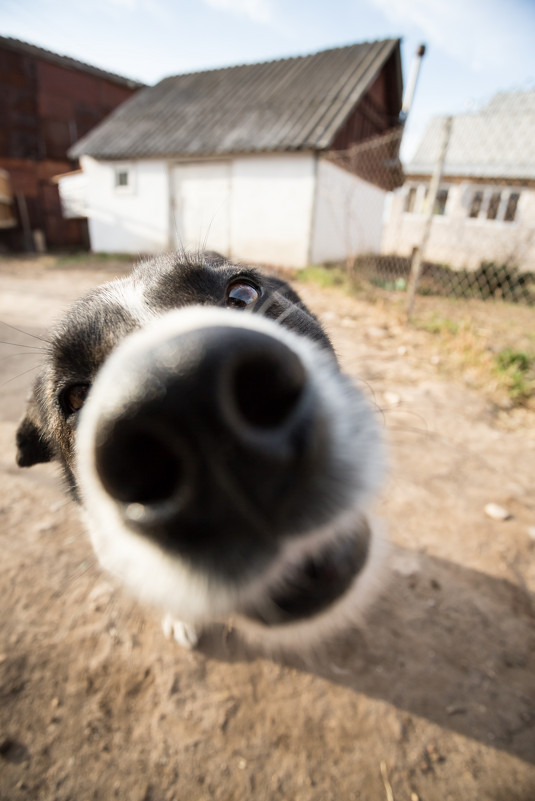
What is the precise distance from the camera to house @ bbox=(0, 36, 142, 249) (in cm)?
2031

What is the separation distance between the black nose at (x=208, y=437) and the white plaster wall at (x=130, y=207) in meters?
16.4

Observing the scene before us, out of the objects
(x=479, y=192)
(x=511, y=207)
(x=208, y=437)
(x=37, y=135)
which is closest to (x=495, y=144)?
(x=479, y=192)

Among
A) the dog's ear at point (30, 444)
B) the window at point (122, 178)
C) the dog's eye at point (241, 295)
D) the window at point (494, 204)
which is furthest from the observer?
the window at point (494, 204)

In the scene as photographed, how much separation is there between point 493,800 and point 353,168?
1702 cm

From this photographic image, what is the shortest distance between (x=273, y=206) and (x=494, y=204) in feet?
51.4

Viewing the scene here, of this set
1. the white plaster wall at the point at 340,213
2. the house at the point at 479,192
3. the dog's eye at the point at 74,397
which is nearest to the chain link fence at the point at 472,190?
the house at the point at 479,192

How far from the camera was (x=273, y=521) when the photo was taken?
87cm

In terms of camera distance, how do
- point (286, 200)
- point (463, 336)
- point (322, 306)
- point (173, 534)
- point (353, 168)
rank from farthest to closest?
point (353, 168) → point (286, 200) → point (322, 306) → point (463, 336) → point (173, 534)

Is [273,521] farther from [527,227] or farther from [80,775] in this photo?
[527,227]

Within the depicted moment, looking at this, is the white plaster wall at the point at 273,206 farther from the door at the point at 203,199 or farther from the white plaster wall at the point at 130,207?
the white plaster wall at the point at 130,207

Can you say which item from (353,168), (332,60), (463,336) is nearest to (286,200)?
(353,168)

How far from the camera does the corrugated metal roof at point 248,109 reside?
1357 cm

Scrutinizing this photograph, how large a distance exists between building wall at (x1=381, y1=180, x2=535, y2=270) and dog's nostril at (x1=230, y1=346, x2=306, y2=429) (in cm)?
2190

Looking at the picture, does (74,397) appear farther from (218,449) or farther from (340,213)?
(340,213)
